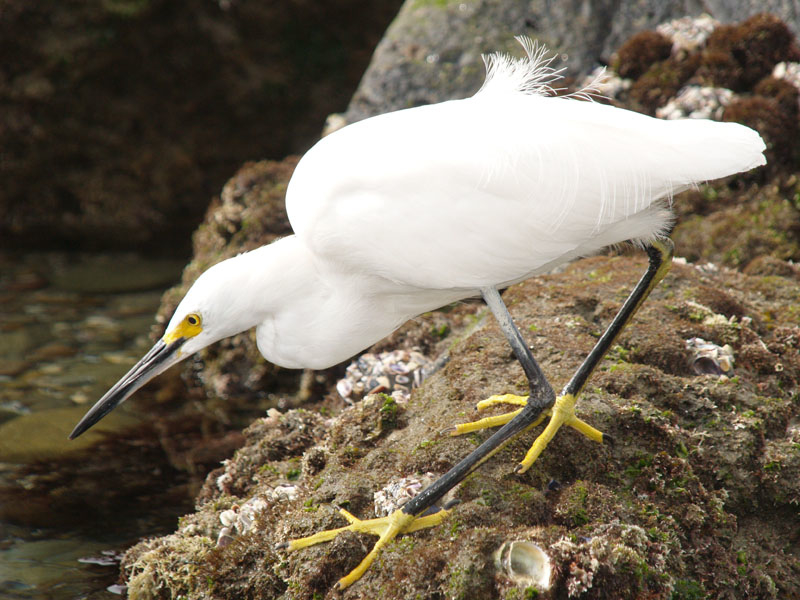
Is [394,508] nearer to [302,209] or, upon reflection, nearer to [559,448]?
[559,448]

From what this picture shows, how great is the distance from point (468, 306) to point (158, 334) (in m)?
3.00

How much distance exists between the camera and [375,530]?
2.88 m

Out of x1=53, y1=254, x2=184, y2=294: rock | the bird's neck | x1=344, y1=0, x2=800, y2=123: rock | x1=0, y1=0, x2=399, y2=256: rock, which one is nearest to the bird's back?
the bird's neck

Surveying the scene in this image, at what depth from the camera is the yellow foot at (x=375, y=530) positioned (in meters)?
2.77

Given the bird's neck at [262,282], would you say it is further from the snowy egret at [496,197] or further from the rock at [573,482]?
the rock at [573,482]

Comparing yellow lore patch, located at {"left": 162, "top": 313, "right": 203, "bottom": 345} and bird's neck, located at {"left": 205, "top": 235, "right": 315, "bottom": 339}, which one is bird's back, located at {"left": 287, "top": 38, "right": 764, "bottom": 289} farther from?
yellow lore patch, located at {"left": 162, "top": 313, "right": 203, "bottom": 345}

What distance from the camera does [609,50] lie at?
7.71 meters

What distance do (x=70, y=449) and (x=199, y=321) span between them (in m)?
2.42

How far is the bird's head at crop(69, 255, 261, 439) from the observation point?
341 centimetres

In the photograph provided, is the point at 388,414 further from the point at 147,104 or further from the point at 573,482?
the point at 147,104

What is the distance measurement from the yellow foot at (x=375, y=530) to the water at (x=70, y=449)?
4.66 ft

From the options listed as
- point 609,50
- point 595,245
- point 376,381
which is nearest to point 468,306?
point 376,381

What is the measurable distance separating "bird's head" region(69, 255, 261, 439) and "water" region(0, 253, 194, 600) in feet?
3.45

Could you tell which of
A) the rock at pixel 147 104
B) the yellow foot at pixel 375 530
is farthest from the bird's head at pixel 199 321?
the rock at pixel 147 104
